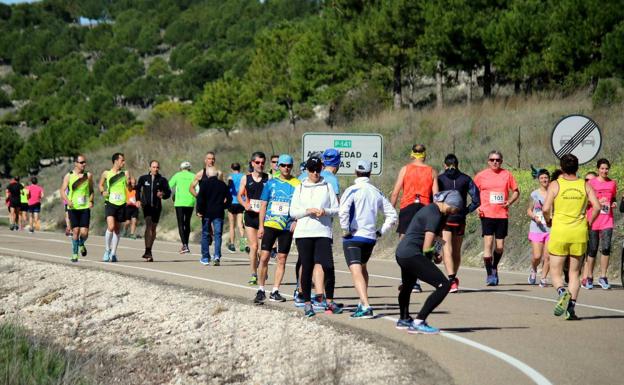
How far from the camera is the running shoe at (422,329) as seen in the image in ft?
37.4

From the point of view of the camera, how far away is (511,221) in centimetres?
2259

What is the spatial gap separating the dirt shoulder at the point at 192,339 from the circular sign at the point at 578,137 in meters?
→ 7.26

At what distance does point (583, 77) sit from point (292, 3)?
520ft

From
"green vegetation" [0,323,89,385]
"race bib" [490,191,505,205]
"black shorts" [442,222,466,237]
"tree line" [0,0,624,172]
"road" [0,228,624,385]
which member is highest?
"tree line" [0,0,624,172]

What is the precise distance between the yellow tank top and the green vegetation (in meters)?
5.64

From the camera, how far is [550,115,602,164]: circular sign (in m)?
19.0

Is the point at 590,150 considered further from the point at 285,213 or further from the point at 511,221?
the point at 285,213

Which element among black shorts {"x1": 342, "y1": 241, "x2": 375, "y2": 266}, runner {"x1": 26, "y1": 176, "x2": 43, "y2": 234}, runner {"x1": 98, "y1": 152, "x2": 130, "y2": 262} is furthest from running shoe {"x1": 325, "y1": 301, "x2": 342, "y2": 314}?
runner {"x1": 26, "y1": 176, "x2": 43, "y2": 234}

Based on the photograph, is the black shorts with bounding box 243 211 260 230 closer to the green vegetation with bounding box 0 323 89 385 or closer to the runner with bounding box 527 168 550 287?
the green vegetation with bounding box 0 323 89 385

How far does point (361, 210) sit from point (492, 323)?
1984mm

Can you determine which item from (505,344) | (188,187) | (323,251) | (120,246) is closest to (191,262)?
(188,187)

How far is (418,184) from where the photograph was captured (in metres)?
14.8

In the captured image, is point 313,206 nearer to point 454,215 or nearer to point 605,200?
point 454,215

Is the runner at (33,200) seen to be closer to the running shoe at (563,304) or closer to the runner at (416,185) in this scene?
the runner at (416,185)
